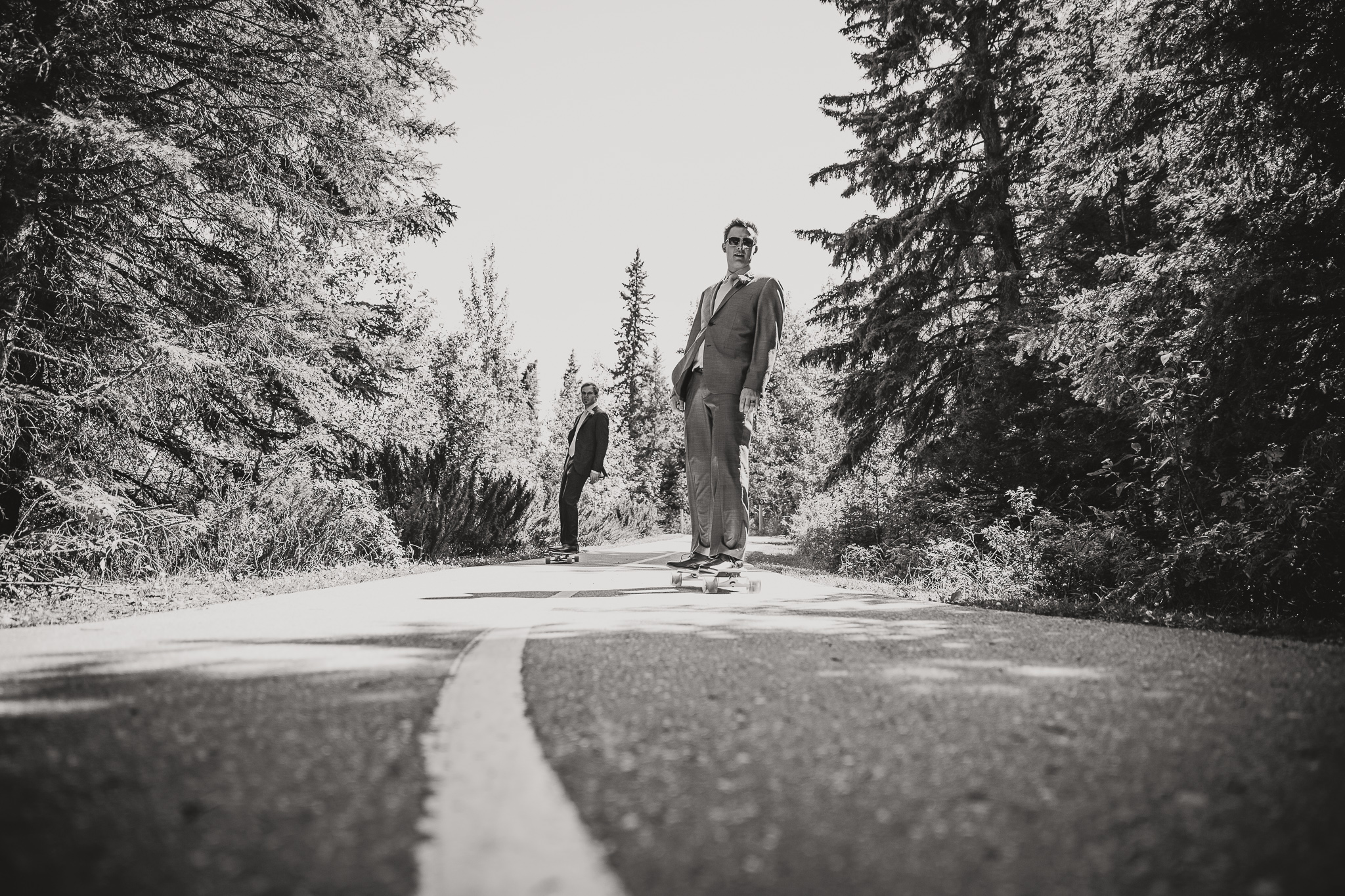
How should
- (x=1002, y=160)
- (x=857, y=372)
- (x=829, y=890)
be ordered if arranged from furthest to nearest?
1. (x=857, y=372)
2. (x=1002, y=160)
3. (x=829, y=890)

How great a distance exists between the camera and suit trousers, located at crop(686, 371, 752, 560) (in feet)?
19.3

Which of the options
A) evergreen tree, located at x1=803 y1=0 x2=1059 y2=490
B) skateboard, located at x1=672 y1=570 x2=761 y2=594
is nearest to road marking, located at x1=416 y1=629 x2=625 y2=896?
skateboard, located at x1=672 y1=570 x2=761 y2=594

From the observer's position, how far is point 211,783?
1.49 m

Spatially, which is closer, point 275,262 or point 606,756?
point 606,756

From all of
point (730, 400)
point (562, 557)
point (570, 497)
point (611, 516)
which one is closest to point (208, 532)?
point (562, 557)

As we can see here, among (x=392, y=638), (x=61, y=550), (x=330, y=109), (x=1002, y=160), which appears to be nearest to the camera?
(x=392, y=638)

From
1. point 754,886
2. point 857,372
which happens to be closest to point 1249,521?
point 754,886

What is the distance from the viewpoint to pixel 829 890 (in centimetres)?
111

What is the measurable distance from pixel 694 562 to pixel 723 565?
0.44 metres

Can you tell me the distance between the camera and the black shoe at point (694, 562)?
6.21 metres

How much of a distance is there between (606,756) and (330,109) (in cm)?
767

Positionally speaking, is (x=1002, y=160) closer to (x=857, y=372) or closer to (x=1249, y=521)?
(x=857, y=372)

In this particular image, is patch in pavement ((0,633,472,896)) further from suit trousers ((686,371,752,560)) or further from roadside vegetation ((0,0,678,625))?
suit trousers ((686,371,752,560))

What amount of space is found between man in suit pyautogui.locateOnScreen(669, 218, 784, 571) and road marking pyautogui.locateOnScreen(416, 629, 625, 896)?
3.90 m
